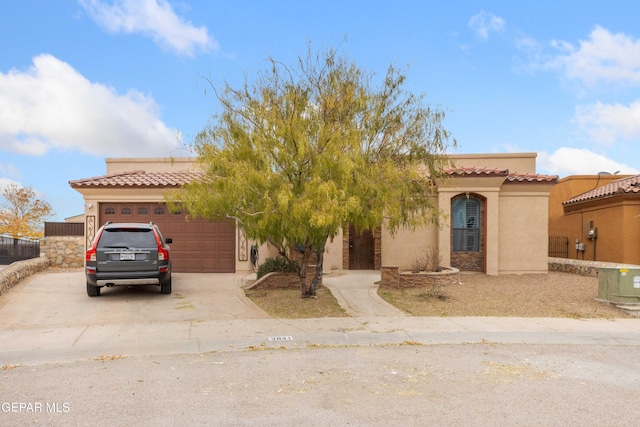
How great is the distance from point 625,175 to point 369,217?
20.2 m

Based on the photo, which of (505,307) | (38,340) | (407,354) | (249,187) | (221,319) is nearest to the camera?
(407,354)

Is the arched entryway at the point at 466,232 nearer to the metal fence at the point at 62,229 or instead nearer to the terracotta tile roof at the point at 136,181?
the terracotta tile roof at the point at 136,181

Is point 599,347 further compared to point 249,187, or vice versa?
point 249,187

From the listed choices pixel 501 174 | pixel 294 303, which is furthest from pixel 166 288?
pixel 501 174

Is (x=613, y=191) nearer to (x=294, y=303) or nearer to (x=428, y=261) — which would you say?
(x=428, y=261)

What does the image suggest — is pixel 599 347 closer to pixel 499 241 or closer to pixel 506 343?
pixel 506 343

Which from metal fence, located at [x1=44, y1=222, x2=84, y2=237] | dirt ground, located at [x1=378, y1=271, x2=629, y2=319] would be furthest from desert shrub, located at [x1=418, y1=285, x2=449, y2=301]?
metal fence, located at [x1=44, y1=222, x2=84, y2=237]

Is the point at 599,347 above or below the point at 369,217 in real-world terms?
below

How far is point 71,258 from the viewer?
18.6 metres

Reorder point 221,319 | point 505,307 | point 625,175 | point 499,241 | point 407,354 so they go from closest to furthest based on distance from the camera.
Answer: point 407,354
point 221,319
point 505,307
point 499,241
point 625,175

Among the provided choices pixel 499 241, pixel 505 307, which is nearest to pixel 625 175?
pixel 499 241

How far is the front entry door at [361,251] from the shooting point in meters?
18.3

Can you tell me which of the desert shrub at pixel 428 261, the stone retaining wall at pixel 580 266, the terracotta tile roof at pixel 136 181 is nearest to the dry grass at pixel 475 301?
the desert shrub at pixel 428 261

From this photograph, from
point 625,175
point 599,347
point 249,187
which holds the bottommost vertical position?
point 599,347
